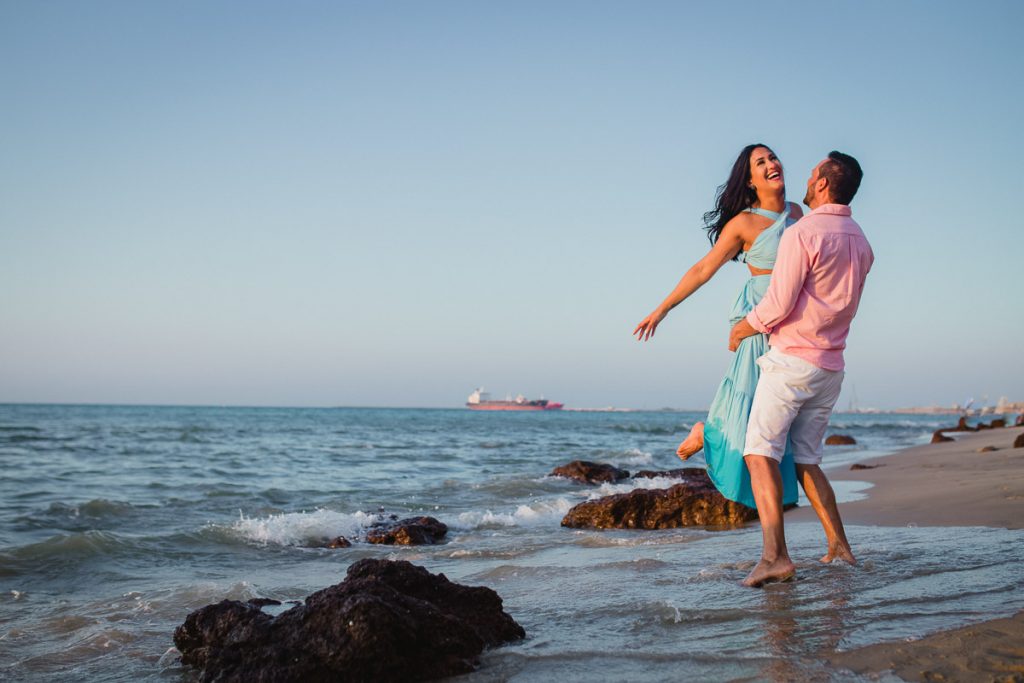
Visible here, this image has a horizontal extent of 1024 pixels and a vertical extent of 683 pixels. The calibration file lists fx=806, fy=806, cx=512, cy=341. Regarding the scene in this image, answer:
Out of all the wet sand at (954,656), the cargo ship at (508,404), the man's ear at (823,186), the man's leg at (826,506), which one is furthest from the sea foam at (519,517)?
the cargo ship at (508,404)

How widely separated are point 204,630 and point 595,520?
15.6 feet

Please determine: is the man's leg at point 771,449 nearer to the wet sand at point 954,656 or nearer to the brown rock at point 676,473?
the wet sand at point 954,656

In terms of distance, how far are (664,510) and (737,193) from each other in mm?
3973

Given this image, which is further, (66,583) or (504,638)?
(66,583)

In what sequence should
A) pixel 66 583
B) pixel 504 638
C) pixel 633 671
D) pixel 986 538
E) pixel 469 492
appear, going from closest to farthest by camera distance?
pixel 633 671, pixel 504 638, pixel 986 538, pixel 66 583, pixel 469 492

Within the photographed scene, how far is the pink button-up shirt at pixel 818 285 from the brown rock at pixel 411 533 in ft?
14.0

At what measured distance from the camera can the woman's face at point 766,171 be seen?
13.7 ft

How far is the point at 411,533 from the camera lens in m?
7.12

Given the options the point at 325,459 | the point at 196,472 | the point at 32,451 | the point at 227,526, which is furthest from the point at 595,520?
the point at 32,451

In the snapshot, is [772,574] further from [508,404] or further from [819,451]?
[508,404]

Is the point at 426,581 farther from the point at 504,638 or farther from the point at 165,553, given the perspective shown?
the point at 165,553

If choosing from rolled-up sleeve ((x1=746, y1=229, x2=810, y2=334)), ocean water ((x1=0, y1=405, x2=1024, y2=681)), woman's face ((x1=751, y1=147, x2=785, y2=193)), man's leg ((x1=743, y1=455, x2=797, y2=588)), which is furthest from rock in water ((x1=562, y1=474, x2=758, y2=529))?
rolled-up sleeve ((x1=746, y1=229, x2=810, y2=334))

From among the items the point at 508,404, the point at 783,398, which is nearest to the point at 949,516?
the point at 783,398

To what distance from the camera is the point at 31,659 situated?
3.65 m
